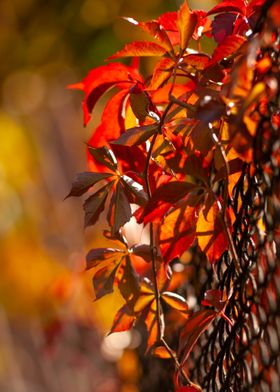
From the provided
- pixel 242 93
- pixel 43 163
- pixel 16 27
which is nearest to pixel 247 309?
pixel 242 93

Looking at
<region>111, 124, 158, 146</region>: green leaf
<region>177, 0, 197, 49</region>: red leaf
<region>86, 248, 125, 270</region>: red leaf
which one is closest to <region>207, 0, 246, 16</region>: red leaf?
<region>177, 0, 197, 49</region>: red leaf

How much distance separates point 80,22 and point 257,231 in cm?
310

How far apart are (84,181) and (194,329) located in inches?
6.5

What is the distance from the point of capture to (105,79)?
91cm

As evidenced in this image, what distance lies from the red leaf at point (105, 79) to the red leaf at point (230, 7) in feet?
0.36

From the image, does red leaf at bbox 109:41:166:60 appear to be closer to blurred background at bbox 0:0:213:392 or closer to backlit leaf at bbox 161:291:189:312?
backlit leaf at bbox 161:291:189:312

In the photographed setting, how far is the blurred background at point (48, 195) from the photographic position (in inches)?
132

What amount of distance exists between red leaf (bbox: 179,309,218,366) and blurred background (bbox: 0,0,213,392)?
5.64 ft

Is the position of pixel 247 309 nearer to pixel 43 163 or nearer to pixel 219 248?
pixel 219 248

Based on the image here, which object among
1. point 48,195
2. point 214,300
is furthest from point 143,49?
point 48,195

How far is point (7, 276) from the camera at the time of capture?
5.14 metres

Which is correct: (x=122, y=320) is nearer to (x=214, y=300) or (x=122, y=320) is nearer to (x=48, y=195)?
(x=214, y=300)

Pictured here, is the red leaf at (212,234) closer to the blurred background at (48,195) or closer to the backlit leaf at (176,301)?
the backlit leaf at (176,301)

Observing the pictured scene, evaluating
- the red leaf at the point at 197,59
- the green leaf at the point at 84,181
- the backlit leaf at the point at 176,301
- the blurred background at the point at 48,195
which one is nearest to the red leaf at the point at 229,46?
the red leaf at the point at 197,59
